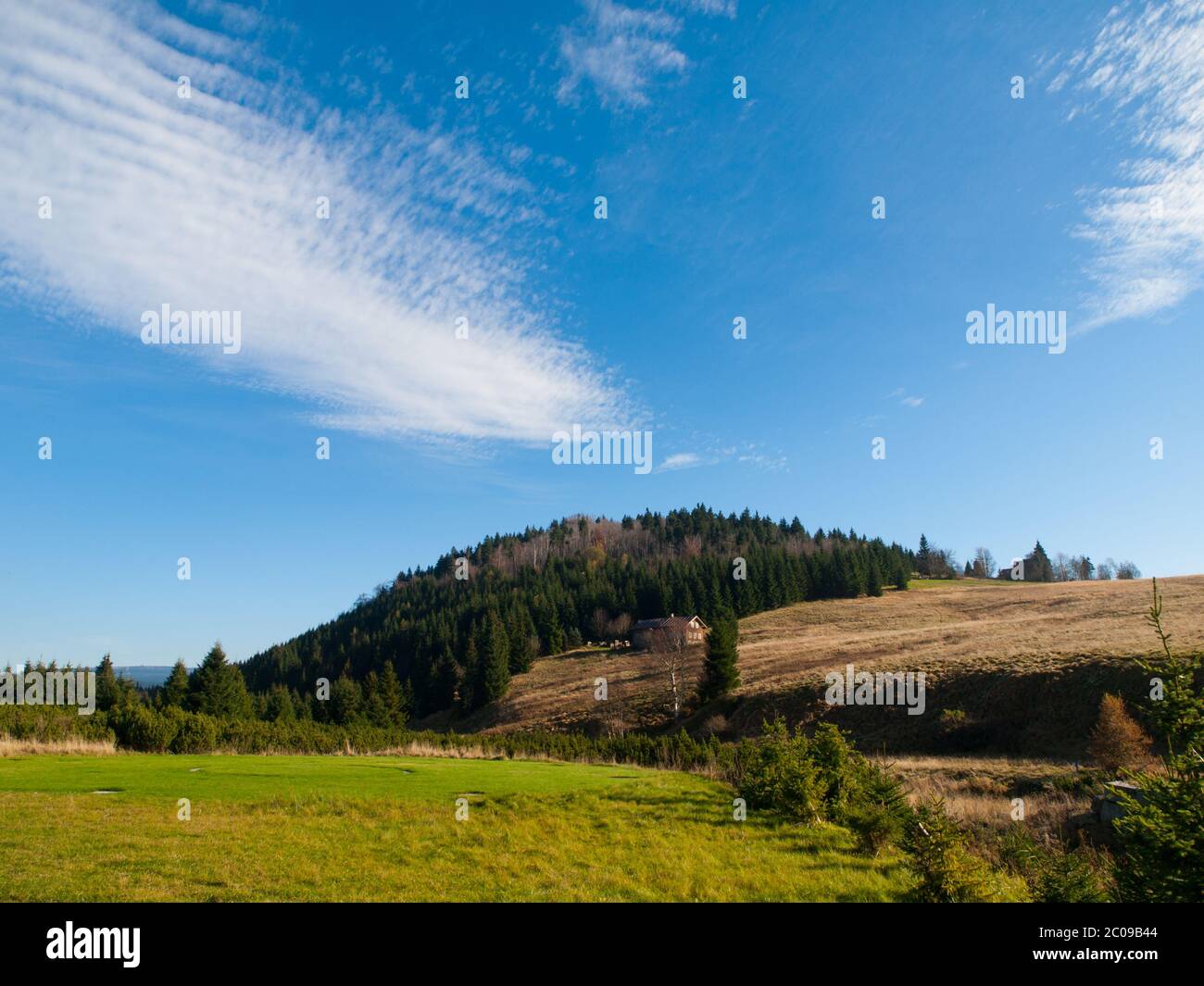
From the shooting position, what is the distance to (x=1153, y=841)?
24.7 feet

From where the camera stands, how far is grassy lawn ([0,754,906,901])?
902 cm

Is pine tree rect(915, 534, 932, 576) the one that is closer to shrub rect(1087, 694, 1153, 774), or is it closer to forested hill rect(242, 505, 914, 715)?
forested hill rect(242, 505, 914, 715)

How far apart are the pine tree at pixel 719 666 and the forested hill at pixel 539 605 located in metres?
17.7

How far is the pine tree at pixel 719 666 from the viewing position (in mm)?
56094

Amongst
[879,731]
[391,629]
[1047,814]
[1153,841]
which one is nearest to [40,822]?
[1153,841]

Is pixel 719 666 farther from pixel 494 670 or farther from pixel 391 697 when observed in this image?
pixel 391 697

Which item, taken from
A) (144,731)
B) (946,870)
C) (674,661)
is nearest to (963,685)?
(674,661)

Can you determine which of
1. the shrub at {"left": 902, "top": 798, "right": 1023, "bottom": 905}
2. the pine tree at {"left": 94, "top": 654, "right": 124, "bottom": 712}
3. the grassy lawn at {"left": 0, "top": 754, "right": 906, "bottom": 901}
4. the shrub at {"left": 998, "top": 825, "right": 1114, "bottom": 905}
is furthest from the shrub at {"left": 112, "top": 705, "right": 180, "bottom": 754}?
the shrub at {"left": 998, "top": 825, "right": 1114, "bottom": 905}

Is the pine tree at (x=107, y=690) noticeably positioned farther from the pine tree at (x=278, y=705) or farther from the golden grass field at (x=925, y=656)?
the golden grass field at (x=925, y=656)

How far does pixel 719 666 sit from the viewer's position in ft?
186

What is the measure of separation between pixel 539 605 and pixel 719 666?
180 ft

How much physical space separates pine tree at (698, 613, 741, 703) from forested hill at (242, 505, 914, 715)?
699 inches

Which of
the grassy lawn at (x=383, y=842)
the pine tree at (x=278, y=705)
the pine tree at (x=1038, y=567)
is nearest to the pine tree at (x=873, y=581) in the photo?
the pine tree at (x=1038, y=567)
